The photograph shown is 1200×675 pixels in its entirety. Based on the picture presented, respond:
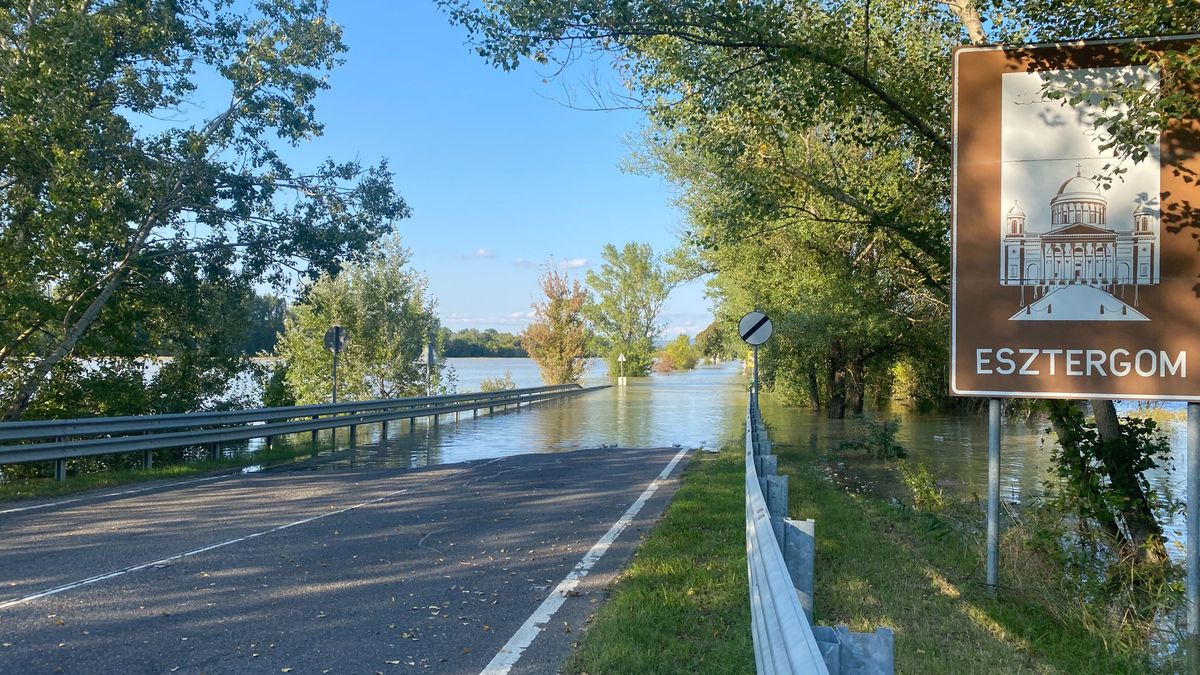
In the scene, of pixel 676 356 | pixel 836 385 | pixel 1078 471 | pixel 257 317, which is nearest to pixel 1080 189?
pixel 1078 471

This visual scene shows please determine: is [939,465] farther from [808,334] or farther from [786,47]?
[786,47]

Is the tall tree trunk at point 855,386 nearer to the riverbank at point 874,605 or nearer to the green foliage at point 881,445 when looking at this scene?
the green foliage at point 881,445

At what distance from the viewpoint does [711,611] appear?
18.4 feet

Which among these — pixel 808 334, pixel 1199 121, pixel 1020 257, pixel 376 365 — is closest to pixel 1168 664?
pixel 1020 257

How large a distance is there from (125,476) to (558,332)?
38488 mm

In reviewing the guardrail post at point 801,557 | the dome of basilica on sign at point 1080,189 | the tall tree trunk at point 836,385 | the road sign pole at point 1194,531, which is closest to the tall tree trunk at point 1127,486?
the road sign pole at point 1194,531

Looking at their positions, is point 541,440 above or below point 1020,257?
below

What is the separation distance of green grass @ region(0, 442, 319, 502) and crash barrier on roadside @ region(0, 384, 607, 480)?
35 centimetres

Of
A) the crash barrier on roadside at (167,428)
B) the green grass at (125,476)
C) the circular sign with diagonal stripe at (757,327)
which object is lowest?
the green grass at (125,476)

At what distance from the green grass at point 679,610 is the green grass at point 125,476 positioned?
8.70m

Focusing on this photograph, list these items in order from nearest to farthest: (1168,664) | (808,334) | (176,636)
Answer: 1. (176,636)
2. (1168,664)
3. (808,334)

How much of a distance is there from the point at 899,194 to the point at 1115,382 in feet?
19.8

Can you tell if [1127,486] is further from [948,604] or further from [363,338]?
[363,338]

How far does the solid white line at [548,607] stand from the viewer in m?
4.71
